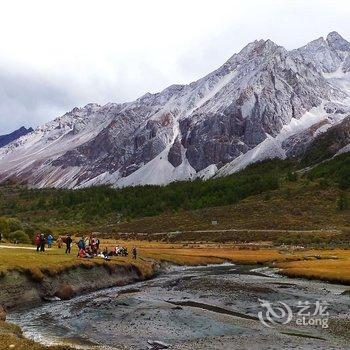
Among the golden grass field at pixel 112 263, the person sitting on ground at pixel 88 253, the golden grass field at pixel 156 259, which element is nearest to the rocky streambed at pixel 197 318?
the golden grass field at pixel 112 263

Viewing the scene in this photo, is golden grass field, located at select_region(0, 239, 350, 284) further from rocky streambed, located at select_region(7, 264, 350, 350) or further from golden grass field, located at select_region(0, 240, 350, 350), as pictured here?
rocky streambed, located at select_region(7, 264, 350, 350)

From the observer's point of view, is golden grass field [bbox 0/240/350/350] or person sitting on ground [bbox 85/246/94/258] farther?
person sitting on ground [bbox 85/246/94/258]

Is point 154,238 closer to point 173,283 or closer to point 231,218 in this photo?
point 231,218

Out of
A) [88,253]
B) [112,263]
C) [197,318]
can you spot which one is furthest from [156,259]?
[197,318]

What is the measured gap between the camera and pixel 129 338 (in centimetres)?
3419

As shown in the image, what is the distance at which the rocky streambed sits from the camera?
33.0 meters

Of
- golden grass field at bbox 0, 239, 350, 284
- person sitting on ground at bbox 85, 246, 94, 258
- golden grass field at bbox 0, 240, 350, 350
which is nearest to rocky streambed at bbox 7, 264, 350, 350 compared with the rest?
golden grass field at bbox 0, 240, 350, 350

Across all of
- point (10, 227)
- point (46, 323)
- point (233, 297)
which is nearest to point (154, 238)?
point (10, 227)

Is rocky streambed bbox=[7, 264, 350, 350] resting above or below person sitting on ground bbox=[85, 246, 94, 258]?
below

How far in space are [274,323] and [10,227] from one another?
3104 inches

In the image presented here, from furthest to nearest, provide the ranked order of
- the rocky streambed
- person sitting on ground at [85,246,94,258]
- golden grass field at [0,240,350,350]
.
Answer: person sitting on ground at [85,246,94,258] → the rocky streambed → golden grass field at [0,240,350,350]

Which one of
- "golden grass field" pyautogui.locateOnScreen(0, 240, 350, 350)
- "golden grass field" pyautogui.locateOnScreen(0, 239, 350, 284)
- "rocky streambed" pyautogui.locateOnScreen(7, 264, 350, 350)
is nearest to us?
"golden grass field" pyautogui.locateOnScreen(0, 240, 350, 350)

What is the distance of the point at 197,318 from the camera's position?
40.3 meters

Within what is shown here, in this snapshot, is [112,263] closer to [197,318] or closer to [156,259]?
[156,259]
